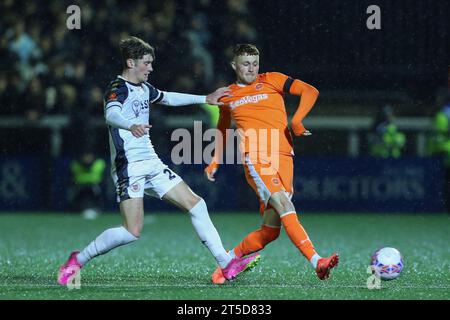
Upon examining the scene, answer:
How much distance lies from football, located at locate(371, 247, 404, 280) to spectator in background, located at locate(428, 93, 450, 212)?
8398 mm

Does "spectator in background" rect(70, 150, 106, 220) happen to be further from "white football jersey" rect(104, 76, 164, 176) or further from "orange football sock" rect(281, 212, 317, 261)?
"orange football sock" rect(281, 212, 317, 261)

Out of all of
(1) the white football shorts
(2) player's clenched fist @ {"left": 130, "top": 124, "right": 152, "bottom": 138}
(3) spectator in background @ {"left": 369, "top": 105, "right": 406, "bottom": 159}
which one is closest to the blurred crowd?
(3) spectator in background @ {"left": 369, "top": 105, "right": 406, "bottom": 159}

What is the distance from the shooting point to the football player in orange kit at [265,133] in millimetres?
7035

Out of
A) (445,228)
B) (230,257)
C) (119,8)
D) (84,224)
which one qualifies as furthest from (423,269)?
(119,8)

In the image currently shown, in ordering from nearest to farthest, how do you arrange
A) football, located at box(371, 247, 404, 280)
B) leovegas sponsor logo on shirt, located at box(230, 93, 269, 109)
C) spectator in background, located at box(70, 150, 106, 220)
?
football, located at box(371, 247, 404, 280)
leovegas sponsor logo on shirt, located at box(230, 93, 269, 109)
spectator in background, located at box(70, 150, 106, 220)

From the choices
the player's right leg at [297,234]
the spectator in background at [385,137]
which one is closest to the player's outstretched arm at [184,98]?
the player's right leg at [297,234]

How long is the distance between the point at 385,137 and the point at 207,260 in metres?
7.38

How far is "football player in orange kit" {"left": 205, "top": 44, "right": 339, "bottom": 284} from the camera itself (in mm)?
7035

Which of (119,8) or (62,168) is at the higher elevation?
(119,8)

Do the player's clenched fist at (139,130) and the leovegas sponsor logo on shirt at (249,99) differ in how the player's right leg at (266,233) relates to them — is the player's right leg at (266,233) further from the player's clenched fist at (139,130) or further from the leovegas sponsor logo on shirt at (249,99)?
the player's clenched fist at (139,130)

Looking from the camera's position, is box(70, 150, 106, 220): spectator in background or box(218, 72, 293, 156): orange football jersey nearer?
box(218, 72, 293, 156): orange football jersey
